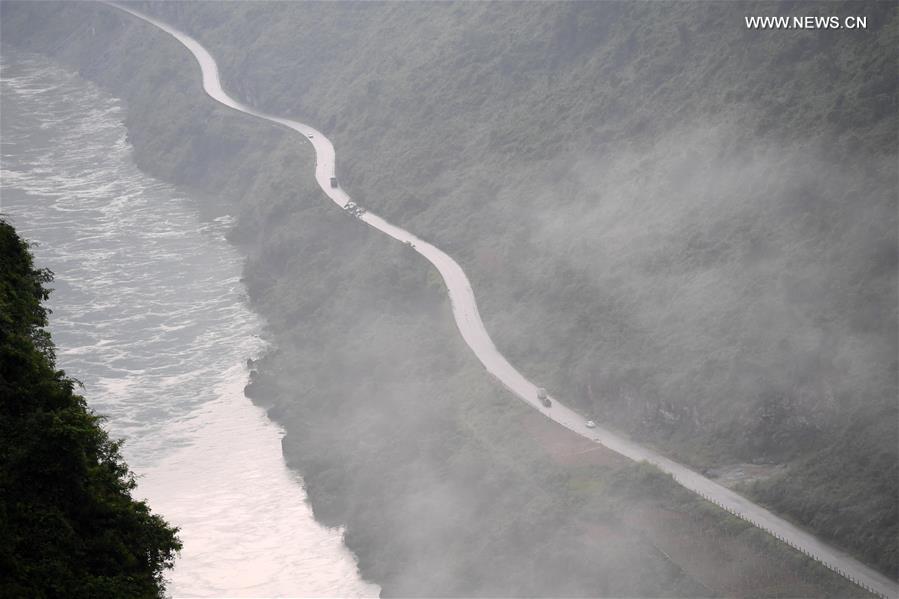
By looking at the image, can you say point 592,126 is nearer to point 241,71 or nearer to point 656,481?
point 656,481

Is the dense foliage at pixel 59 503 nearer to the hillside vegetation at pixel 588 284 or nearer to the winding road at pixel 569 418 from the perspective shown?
the hillside vegetation at pixel 588 284

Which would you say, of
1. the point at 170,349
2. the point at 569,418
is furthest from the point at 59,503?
the point at 170,349

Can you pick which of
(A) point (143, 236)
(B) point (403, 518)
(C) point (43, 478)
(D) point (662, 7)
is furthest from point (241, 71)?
(C) point (43, 478)

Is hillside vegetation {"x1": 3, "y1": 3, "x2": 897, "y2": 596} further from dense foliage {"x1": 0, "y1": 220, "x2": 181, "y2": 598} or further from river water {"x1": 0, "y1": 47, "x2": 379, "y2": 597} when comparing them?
dense foliage {"x1": 0, "y1": 220, "x2": 181, "y2": 598}
